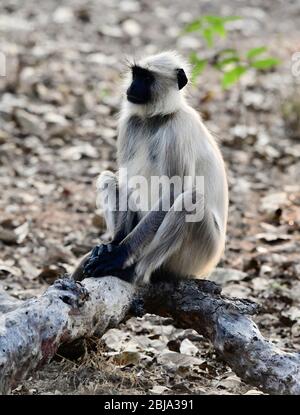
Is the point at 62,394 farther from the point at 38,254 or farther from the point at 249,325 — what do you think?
the point at 38,254

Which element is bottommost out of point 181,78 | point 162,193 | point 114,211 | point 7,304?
point 7,304

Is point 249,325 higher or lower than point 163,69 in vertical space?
lower

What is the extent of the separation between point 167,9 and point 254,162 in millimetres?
4804

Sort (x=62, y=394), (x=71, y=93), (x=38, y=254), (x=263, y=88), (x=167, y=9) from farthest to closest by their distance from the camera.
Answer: (x=167, y=9)
(x=263, y=88)
(x=71, y=93)
(x=38, y=254)
(x=62, y=394)

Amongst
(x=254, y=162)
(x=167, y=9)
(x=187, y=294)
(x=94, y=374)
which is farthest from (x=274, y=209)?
(x=167, y=9)

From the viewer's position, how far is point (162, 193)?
448 cm

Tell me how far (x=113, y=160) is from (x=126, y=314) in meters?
3.76

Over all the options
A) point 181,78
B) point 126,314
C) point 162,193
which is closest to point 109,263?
point 126,314

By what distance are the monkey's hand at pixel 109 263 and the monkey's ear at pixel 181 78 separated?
1.05 m

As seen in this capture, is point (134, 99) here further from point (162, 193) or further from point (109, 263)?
point (109, 263)

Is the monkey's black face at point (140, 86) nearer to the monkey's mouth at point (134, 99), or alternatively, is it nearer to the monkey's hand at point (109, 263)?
the monkey's mouth at point (134, 99)

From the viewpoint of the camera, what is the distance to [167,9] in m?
12.3

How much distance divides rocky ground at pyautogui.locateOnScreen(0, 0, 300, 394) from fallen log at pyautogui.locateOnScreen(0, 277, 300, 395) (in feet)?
0.83

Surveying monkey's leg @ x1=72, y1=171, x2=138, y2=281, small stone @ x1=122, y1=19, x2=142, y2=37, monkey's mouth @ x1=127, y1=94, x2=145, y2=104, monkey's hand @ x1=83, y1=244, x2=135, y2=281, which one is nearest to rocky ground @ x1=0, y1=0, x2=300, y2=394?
small stone @ x1=122, y1=19, x2=142, y2=37
